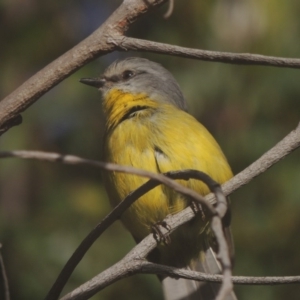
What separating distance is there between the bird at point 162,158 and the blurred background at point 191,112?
2.20 feet

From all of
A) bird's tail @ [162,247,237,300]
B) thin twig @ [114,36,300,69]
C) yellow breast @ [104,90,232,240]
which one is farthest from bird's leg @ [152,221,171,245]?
thin twig @ [114,36,300,69]

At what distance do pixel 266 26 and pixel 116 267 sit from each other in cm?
308

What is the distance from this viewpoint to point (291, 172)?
4.95 meters

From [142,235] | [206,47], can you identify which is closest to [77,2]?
[206,47]

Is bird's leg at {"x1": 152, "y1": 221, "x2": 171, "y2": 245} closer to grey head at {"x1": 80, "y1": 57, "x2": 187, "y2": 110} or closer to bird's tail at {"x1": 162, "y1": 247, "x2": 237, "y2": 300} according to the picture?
bird's tail at {"x1": 162, "y1": 247, "x2": 237, "y2": 300}

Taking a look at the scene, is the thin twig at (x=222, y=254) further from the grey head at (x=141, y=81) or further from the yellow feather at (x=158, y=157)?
the grey head at (x=141, y=81)

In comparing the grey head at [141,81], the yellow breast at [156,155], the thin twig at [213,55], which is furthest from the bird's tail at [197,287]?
the thin twig at [213,55]

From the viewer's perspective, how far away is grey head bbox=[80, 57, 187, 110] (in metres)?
4.49

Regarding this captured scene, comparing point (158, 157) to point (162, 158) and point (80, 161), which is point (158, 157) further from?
point (80, 161)

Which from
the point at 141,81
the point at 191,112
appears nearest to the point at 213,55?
the point at 141,81

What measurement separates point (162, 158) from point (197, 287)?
3.19ft

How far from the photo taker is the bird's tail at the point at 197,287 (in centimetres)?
418

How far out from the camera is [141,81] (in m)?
4.60

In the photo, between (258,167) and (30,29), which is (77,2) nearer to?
(30,29)
